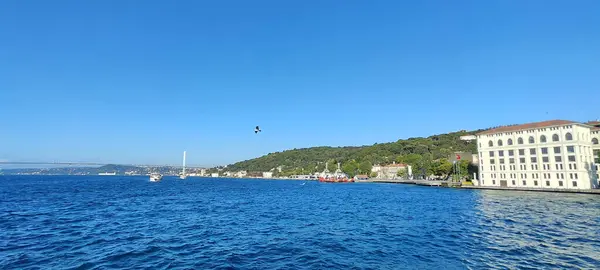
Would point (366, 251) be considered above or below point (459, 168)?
below

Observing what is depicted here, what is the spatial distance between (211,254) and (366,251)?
28.8ft

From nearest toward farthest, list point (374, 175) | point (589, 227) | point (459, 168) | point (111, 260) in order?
point (111, 260) < point (589, 227) < point (459, 168) < point (374, 175)

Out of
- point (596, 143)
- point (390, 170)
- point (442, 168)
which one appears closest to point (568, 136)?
Answer: point (596, 143)

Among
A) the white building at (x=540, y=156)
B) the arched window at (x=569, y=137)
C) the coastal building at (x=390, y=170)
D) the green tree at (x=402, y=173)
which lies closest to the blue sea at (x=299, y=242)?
the white building at (x=540, y=156)

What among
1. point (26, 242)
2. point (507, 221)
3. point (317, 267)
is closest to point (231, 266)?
point (317, 267)

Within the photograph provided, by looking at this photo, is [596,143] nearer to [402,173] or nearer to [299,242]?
[299,242]

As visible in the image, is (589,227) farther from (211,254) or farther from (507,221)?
(211,254)

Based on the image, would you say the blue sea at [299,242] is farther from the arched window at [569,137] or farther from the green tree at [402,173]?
the green tree at [402,173]

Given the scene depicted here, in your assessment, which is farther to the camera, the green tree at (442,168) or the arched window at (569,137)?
the green tree at (442,168)

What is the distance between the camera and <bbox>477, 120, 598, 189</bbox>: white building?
72.5 metres

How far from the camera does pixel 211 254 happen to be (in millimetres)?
17641

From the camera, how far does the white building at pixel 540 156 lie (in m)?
72.5

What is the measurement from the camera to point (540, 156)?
257 feet

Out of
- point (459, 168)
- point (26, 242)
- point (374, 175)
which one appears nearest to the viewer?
point (26, 242)
